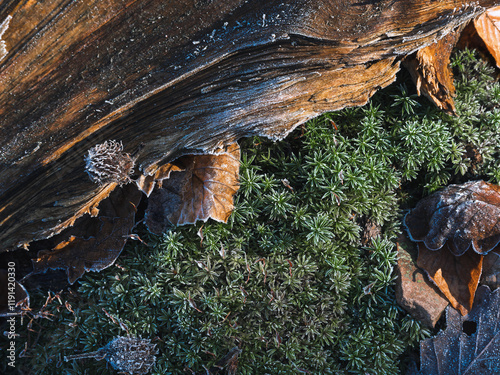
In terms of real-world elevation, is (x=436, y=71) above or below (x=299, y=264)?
above

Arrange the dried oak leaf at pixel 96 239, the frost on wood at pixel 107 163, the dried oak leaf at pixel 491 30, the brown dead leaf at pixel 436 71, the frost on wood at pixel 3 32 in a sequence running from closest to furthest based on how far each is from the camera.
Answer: the frost on wood at pixel 3 32 < the frost on wood at pixel 107 163 < the brown dead leaf at pixel 436 71 < the dried oak leaf at pixel 96 239 < the dried oak leaf at pixel 491 30

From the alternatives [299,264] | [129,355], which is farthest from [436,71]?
[129,355]

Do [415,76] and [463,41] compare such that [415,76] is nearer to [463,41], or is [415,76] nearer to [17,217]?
[463,41]

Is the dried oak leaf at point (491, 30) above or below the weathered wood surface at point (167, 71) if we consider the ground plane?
below

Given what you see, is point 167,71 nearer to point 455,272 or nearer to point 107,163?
point 107,163

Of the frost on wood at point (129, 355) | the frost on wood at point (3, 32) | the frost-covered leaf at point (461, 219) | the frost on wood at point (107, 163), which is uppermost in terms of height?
the frost on wood at point (3, 32)

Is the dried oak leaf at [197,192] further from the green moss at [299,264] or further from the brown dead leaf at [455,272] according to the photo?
the brown dead leaf at [455,272]

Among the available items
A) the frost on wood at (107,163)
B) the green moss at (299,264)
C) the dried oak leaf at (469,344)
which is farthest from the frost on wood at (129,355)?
the dried oak leaf at (469,344)
